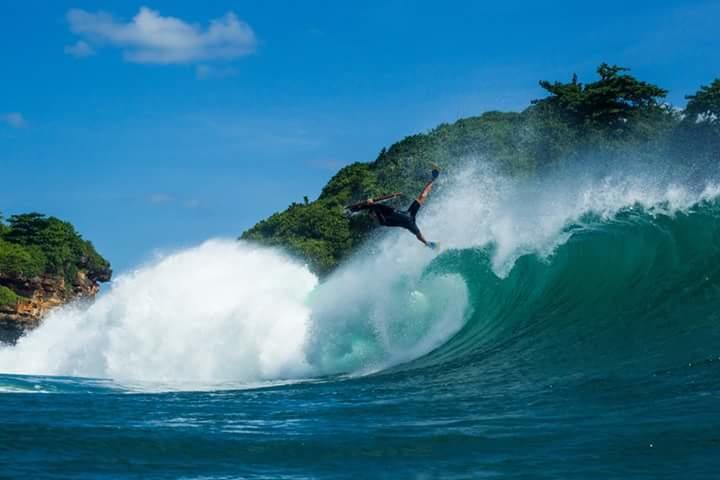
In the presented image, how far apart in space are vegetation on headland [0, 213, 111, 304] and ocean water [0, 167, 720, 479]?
63.2ft

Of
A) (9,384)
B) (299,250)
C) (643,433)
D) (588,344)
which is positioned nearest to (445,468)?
(643,433)

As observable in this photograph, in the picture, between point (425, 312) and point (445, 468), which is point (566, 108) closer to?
point (425, 312)

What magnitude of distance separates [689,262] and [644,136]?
29526 mm

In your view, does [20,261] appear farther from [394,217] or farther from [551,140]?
[394,217]

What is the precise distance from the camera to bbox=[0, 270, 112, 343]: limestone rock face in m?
41.2

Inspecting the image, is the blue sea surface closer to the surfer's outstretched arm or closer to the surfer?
the surfer

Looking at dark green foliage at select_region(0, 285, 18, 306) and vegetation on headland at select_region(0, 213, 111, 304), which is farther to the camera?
vegetation on headland at select_region(0, 213, 111, 304)

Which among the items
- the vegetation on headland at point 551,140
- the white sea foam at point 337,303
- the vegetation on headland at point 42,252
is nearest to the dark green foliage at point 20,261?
the vegetation on headland at point 42,252

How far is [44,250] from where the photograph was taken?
46.4m

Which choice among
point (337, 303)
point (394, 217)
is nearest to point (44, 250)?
point (337, 303)

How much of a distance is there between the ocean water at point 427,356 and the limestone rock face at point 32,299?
1675 centimetres

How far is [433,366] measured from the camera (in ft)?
43.3

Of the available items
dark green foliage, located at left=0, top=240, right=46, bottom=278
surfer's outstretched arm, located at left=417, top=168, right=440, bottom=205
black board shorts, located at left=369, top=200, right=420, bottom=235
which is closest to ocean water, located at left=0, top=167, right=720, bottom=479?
black board shorts, located at left=369, top=200, right=420, bottom=235

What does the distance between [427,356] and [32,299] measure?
33.7m
